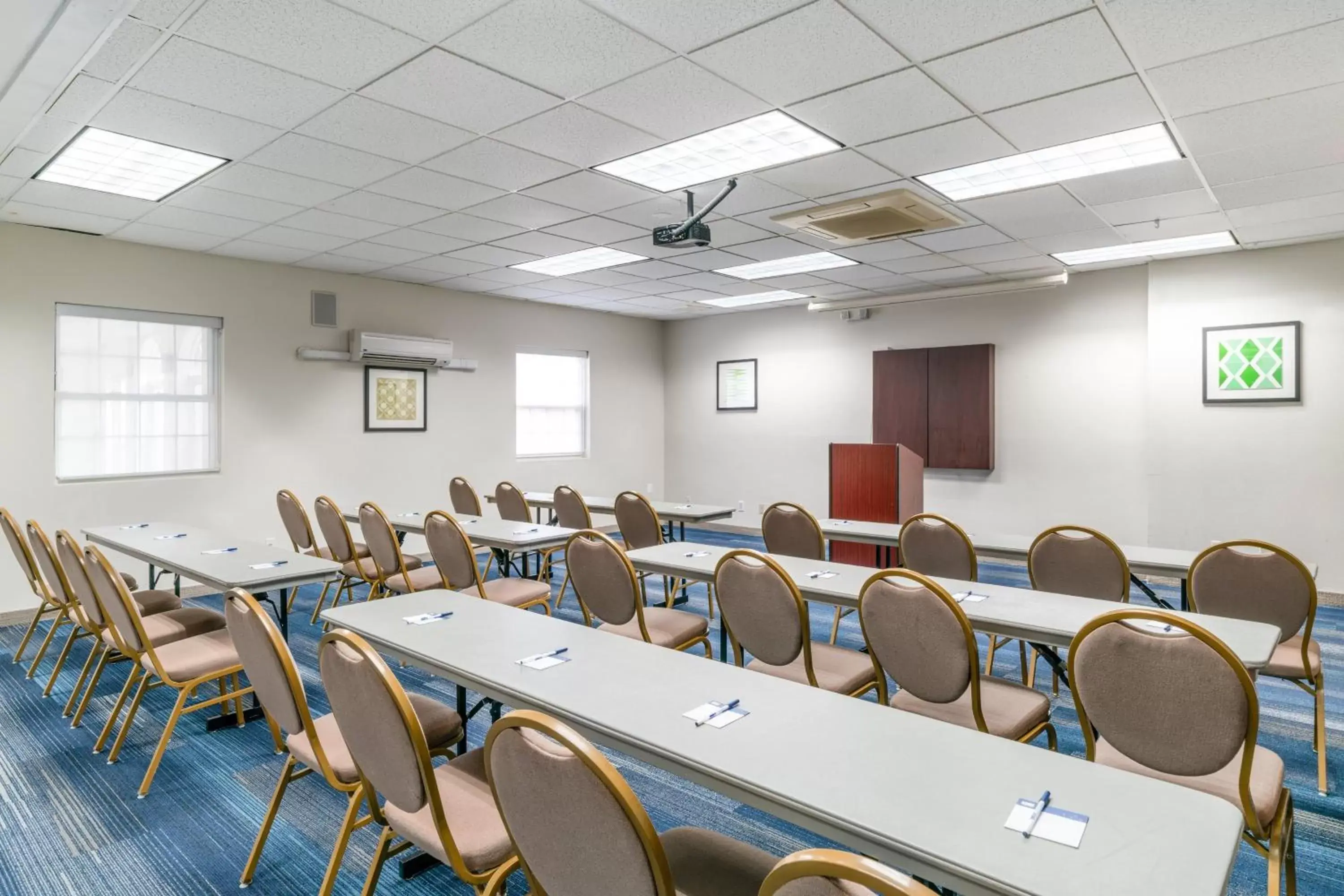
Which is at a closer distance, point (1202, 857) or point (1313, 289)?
point (1202, 857)

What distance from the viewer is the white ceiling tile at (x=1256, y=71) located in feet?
9.13

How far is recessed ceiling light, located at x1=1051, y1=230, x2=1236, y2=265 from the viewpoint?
575cm

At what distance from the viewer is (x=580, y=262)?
661cm

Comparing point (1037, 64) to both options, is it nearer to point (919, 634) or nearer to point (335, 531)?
point (919, 634)

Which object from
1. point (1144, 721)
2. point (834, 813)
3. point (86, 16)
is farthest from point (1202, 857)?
point (86, 16)

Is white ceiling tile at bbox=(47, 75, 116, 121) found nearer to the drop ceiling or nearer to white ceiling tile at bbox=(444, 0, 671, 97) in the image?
the drop ceiling

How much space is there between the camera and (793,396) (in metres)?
9.30

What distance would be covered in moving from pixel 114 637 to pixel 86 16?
2452mm

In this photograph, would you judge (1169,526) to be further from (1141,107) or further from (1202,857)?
(1202,857)

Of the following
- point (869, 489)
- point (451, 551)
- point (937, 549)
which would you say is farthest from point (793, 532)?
point (451, 551)

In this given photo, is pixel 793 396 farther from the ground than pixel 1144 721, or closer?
farther from the ground

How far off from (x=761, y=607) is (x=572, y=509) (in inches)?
137

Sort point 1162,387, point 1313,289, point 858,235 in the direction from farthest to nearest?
point 1162,387
point 1313,289
point 858,235

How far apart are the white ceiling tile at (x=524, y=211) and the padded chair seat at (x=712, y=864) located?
155 inches
